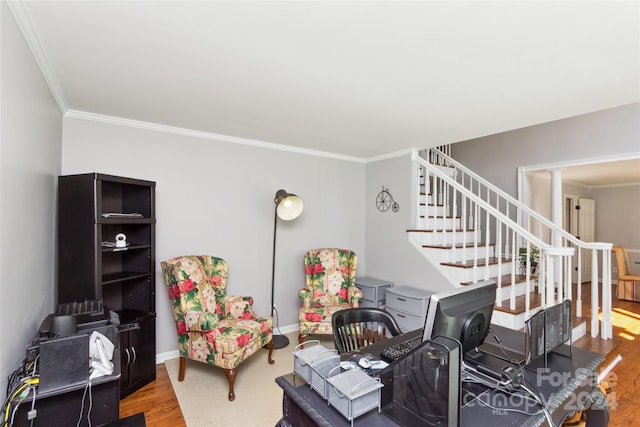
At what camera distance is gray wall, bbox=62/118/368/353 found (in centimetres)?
291

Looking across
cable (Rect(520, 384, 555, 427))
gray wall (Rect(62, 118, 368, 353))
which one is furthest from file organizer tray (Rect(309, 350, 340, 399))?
gray wall (Rect(62, 118, 368, 353))

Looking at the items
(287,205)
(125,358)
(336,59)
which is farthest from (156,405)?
(336,59)

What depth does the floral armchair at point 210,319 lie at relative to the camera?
8.20ft

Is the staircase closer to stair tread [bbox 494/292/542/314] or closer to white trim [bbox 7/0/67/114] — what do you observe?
stair tread [bbox 494/292/542/314]

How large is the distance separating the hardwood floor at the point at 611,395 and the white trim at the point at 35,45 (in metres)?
2.34

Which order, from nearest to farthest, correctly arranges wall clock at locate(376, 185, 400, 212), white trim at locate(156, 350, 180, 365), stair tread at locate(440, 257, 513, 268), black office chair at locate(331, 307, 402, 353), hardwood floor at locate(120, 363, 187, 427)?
black office chair at locate(331, 307, 402, 353), hardwood floor at locate(120, 363, 187, 427), white trim at locate(156, 350, 180, 365), stair tread at locate(440, 257, 513, 268), wall clock at locate(376, 185, 400, 212)

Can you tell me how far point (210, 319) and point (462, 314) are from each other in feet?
6.68

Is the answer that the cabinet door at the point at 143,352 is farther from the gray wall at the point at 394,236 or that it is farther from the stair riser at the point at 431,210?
the stair riser at the point at 431,210

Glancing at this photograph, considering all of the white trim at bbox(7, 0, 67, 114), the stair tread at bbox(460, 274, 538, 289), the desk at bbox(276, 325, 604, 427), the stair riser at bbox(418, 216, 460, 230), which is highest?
the white trim at bbox(7, 0, 67, 114)

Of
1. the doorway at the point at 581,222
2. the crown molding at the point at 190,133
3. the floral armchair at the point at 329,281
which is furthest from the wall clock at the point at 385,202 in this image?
the doorway at the point at 581,222

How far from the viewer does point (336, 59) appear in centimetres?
182

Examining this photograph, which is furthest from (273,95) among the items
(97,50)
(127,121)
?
(127,121)

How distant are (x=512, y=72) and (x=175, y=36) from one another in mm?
2000

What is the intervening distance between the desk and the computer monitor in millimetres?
230
